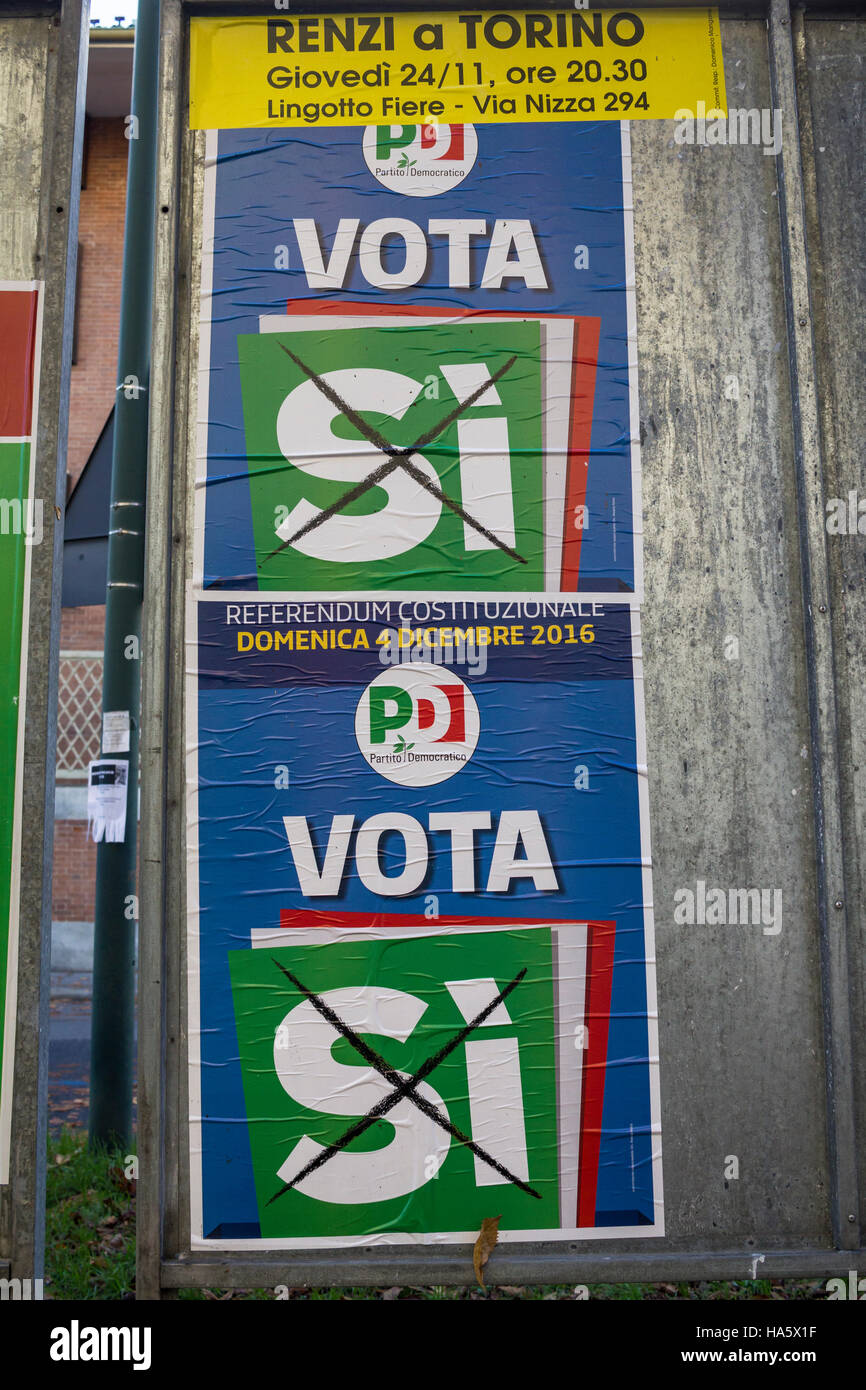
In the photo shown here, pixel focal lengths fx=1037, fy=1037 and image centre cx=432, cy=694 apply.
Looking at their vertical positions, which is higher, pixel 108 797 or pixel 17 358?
pixel 17 358

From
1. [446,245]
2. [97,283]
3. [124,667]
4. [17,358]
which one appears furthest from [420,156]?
[97,283]

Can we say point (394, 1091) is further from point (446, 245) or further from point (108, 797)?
point (446, 245)

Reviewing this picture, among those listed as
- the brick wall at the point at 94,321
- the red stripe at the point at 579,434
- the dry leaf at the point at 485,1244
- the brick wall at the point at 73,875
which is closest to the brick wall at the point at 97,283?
the brick wall at the point at 94,321

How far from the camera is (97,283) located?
13266 mm

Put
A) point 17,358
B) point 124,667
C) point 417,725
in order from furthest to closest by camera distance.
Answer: point 124,667, point 17,358, point 417,725

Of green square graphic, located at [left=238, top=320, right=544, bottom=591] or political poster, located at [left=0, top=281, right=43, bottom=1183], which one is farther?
green square graphic, located at [left=238, top=320, right=544, bottom=591]

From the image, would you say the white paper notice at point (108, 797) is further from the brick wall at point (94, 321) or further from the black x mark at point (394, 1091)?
the brick wall at point (94, 321)

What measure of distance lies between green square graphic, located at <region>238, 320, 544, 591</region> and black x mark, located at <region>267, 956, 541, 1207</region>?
3.87 ft

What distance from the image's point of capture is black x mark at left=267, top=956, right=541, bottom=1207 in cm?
287

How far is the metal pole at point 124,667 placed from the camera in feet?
15.2

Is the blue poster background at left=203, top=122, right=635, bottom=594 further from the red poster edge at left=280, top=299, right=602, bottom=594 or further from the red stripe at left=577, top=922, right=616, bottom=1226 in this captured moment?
the red stripe at left=577, top=922, right=616, bottom=1226

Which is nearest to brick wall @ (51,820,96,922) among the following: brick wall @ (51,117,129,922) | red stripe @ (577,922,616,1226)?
brick wall @ (51,117,129,922)

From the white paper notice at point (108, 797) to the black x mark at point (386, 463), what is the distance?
1832 mm

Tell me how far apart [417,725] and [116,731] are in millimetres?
2149
